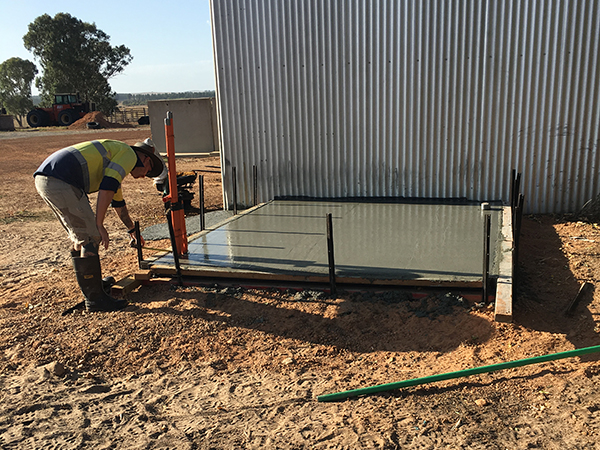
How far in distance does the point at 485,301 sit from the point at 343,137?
15.8 ft

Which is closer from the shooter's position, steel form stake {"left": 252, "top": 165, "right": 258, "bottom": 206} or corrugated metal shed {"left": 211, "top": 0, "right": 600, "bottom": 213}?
corrugated metal shed {"left": 211, "top": 0, "right": 600, "bottom": 213}

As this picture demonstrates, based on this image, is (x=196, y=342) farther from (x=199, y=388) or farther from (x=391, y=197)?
(x=391, y=197)

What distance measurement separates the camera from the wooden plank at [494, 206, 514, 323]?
405 cm

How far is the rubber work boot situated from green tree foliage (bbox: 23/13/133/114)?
5470 cm

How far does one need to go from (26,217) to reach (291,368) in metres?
8.43

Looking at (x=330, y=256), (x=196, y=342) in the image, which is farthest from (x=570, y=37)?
(x=196, y=342)

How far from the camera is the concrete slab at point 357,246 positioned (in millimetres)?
5086

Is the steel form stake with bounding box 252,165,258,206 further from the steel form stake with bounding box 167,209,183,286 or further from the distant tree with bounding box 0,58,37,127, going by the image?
the distant tree with bounding box 0,58,37,127

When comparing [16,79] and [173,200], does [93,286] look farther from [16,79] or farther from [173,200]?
[16,79]

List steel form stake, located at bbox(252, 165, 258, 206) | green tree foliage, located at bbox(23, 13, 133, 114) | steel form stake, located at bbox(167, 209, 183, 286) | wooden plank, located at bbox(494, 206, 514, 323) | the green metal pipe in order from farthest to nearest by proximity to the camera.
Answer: green tree foliage, located at bbox(23, 13, 133, 114)
steel form stake, located at bbox(252, 165, 258, 206)
steel form stake, located at bbox(167, 209, 183, 286)
wooden plank, located at bbox(494, 206, 514, 323)
the green metal pipe

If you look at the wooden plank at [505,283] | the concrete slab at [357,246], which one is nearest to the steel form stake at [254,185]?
the concrete slab at [357,246]

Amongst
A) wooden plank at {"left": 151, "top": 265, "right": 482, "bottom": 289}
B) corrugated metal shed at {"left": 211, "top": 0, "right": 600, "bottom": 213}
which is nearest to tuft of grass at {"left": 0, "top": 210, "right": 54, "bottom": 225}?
corrugated metal shed at {"left": 211, "top": 0, "right": 600, "bottom": 213}

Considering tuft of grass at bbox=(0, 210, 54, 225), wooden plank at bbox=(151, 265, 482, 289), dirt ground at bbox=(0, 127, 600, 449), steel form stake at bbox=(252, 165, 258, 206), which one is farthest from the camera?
tuft of grass at bbox=(0, 210, 54, 225)

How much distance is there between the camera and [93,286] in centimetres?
491
